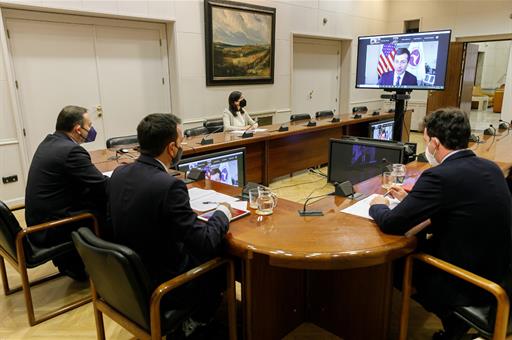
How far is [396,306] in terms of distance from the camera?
2.25 m

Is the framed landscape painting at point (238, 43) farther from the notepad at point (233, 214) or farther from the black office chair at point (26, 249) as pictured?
the notepad at point (233, 214)

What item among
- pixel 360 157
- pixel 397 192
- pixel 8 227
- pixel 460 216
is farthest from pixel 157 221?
pixel 360 157

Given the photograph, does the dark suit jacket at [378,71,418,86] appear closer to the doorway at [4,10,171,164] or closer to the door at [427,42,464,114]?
the doorway at [4,10,171,164]

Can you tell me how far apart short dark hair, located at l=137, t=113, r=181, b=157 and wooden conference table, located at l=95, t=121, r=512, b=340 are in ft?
1.54

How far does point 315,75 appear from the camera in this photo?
313 inches

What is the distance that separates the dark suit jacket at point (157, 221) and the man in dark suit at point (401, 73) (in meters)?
3.76

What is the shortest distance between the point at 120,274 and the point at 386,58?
4.31 meters

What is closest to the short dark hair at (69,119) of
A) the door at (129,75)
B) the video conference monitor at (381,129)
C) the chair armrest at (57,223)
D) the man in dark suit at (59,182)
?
the man in dark suit at (59,182)

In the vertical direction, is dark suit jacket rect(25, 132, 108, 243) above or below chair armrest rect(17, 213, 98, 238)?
above

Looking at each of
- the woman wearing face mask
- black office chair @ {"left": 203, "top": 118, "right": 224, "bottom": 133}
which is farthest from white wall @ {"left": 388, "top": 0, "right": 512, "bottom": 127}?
black office chair @ {"left": 203, "top": 118, "right": 224, "bottom": 133}

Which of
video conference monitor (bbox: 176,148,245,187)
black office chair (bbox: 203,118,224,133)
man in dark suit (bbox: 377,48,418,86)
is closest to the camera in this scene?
video conference monitor (bbox: 176,148,245,187)

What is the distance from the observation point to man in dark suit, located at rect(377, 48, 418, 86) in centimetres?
447

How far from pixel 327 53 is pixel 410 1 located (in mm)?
2602

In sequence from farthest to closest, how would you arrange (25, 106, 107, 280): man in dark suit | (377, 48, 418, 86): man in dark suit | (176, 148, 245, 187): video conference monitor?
(377, 48, 418, 86): man in dark suit → (176, 148, 245, 187): video conference monitor → (25, 106, 107, 280): man in dark suit
